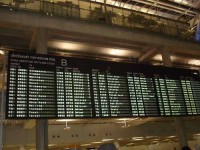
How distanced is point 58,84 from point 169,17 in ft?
33.8

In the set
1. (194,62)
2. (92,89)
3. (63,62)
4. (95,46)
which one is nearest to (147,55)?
(95,46)

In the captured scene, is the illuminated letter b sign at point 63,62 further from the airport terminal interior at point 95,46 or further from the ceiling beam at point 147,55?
the ceiling beam at point 147,55

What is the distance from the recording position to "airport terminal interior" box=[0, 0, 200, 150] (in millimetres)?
7781

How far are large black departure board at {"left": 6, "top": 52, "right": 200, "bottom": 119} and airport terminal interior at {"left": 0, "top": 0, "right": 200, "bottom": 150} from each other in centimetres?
5

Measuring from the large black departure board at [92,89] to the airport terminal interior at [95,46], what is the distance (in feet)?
0.15

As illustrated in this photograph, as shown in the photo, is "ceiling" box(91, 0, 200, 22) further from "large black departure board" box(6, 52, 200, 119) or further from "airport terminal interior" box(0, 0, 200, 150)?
"large black departure board" box(6, 52, 200, 119)

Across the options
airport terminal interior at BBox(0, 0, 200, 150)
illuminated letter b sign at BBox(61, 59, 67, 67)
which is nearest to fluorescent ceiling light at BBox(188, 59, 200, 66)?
airport terminal interior at BBox(0, 0, 200, 150)

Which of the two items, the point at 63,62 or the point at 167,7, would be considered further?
→ the point at 167,7

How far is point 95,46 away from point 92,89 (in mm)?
3119

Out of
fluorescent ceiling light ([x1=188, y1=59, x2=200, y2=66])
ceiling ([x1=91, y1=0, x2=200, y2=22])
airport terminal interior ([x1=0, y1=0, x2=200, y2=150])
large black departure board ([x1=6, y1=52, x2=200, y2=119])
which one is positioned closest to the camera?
large black departure board ([x1=6, y1=52, x2=200, y2=119])

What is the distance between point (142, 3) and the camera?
14352 mm

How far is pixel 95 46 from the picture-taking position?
10.6 m

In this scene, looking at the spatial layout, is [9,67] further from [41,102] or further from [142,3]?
[142,3]

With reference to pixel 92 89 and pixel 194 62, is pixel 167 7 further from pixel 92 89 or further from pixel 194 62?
pixel 92 89
